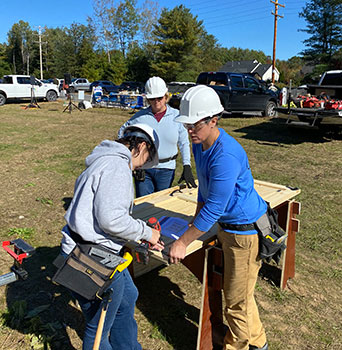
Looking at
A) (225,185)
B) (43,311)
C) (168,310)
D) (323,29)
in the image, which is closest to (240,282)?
(225,185)

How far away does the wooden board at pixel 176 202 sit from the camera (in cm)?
314

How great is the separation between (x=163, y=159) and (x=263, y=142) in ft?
23.6

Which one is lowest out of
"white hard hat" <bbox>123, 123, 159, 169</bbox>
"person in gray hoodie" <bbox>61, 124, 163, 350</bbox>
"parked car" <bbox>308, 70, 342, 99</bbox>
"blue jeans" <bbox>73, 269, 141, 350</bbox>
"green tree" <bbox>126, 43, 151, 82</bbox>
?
"blue jeans" <bbox>73, 269, 141, 350</bbox>

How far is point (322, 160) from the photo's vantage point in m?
8.33

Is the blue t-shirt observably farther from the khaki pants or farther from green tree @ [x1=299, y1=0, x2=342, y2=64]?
green tree @ [x1=299, y1=0, x2=342, y2=64]

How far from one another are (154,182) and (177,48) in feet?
149

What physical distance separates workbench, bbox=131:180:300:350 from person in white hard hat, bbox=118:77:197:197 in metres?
0.21

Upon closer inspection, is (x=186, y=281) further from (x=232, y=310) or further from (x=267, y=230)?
(x=267, y=230)

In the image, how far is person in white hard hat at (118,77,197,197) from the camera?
3.59 metres

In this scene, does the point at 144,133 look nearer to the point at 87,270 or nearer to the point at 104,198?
the point at 104,198

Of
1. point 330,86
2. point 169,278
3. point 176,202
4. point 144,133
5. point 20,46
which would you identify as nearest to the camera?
point 144,133

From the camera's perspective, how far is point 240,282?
7.75 ft

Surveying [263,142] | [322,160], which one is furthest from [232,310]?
[263,142]

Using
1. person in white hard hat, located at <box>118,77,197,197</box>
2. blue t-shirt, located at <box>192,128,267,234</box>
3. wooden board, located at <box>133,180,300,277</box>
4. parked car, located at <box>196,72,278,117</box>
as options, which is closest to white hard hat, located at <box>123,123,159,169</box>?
blue t-shirt, located at <box>192,128,267,234</box>
